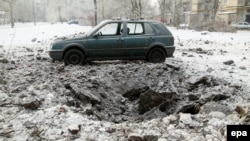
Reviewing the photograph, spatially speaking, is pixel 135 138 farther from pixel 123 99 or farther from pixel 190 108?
pixel 123 99

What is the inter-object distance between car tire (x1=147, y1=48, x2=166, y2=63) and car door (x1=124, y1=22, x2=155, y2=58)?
0.30 meters

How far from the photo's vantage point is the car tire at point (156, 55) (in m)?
11.7

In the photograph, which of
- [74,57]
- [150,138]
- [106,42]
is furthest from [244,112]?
[74,57]

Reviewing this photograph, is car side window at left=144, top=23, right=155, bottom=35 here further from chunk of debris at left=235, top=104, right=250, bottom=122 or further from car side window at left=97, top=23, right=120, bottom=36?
chunk of debris at left=235, top=104, right=250, bottom=122

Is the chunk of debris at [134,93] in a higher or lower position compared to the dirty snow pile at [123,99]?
lower

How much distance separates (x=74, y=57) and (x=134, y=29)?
2.52 m

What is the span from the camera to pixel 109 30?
1129 centimetres

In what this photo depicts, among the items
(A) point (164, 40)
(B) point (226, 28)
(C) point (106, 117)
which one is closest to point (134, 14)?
(B) point (226, 28)

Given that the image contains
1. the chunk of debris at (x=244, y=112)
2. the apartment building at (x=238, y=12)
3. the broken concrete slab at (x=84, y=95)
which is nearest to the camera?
the chunk of debris at (x=244, y=112)

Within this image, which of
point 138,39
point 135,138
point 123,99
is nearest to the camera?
point 135,138

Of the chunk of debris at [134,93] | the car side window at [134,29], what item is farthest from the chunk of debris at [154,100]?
the car side window at [134,29]

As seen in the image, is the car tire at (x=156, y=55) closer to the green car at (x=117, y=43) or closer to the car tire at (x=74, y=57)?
the green car at (x=117, y=43)

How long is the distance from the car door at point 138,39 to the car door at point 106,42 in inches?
12.3

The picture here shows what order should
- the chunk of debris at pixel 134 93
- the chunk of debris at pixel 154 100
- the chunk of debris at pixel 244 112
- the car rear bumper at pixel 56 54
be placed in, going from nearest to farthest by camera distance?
1. the chunk of debris at pixel 244 112
2. the chunk of debris at pixel 154 100
3. the chunk of debris at pixel 134 93
4. the car rear bumper at pixel 56 54
